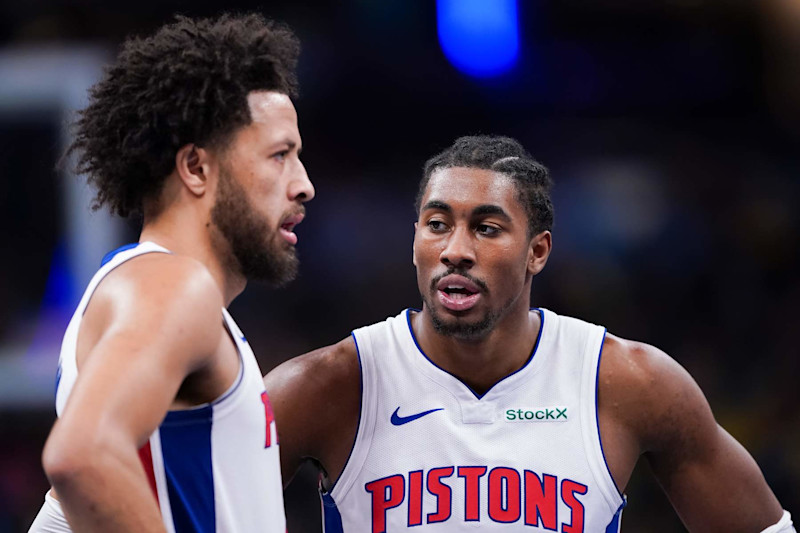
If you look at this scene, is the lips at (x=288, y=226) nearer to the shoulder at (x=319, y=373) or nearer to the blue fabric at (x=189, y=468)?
the blue fabric at (x=189, y=468)

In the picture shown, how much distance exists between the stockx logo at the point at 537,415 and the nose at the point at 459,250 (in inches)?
17.6

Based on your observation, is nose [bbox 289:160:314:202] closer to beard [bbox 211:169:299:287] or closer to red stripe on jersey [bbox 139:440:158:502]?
beard [bbox 211:169:299:287]

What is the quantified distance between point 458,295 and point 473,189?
12.4 inches

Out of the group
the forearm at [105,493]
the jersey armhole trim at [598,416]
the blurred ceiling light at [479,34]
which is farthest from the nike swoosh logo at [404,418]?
the blurred ceiling light at [479,34]

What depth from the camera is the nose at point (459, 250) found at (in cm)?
266

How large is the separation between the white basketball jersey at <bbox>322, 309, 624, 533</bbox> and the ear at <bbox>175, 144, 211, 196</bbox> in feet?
3.32

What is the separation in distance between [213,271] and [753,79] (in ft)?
15.4

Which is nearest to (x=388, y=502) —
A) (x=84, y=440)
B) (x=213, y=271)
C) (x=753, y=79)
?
(x=213, y=271)

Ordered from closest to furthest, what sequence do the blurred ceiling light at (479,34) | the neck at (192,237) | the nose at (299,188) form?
1. the neck at (192,237)
2. the nose at (299,188)
3. the blurred ceiling light at (479,34)

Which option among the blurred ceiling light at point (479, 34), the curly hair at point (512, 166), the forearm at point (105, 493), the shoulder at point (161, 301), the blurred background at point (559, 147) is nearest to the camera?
the forearm at point (105, 493)

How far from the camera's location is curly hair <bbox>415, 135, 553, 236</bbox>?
2.83m

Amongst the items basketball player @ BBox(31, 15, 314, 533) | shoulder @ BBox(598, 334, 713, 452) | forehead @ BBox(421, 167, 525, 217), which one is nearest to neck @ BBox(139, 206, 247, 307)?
basketball player @ BBox(31, 15, 314, 533)

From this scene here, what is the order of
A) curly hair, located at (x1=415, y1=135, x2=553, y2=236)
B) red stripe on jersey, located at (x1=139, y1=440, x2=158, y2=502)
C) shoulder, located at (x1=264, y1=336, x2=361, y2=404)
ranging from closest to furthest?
red stripe on jersey, located at (x1=139, y1=440, x2=158, y2=502), shoulder, located at (x1=264, y1=336, x2=361, y2=404), curly hair, located at (x1=415, y1=135, x2=553, y2=236)

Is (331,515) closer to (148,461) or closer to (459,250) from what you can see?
(459,250)
